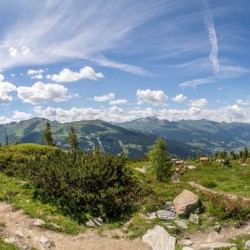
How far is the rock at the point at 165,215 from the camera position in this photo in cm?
2409

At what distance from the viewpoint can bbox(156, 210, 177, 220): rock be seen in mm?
24094

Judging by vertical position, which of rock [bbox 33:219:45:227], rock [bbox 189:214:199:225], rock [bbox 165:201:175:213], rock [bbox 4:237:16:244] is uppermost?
rock [bbox 33:219:45:227]

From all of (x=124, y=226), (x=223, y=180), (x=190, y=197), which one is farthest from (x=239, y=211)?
(x=223, y=180)

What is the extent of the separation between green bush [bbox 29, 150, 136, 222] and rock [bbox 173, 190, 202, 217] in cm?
352

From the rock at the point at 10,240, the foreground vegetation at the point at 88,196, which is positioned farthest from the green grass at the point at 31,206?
the rock at the point at 10,240

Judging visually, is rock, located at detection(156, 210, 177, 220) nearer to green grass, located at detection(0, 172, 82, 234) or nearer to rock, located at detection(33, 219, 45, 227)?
green grass, located at detection(0, 172, 82, 234)

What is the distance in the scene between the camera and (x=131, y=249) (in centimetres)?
1991

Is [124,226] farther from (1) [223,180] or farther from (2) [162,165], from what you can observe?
(1) [223,180]

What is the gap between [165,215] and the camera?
2439 cm

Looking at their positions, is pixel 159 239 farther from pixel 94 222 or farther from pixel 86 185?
pixel 86 185

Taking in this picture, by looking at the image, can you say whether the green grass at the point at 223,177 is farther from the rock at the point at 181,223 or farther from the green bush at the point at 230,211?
the rock at the point at 181,223

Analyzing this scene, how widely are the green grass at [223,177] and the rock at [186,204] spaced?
11.6 meters

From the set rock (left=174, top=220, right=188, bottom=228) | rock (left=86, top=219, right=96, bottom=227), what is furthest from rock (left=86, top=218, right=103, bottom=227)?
rock (left=174, top=220, right=188, bottom=228)

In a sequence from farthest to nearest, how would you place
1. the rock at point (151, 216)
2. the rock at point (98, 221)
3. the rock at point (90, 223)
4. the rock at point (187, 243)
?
the rock at point (151, 216), the rock at point (98, 221), the rock at point (90, 223), the rock at point (187, 243)
